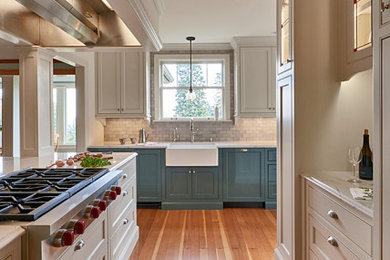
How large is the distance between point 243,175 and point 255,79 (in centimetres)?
148

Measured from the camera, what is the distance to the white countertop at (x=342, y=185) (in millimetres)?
1282

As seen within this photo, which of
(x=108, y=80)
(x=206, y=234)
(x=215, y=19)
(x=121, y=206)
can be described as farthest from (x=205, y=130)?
(x=121, y=206)

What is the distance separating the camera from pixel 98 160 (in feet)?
7.09

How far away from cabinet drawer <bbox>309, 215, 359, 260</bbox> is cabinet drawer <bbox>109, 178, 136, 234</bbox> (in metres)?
1.38

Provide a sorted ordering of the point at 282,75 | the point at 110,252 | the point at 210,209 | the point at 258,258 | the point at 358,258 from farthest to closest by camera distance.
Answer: the point at 210,209 < the point at 258,258 < the point at 282,75 < the point at 110,252 < the point at 358,258

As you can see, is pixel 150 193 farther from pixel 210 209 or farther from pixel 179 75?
pixel 179 75

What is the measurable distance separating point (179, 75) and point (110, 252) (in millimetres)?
3488

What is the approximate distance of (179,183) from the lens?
4160mm

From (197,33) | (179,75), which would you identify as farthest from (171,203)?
(197,33)

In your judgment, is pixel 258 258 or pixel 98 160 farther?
pixel 258 258

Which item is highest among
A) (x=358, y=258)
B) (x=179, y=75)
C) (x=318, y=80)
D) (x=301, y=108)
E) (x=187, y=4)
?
(x=187, y=4)

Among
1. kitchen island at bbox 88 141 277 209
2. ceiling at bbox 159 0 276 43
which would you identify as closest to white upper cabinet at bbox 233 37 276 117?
ceiling at bbox 159 0 276 43

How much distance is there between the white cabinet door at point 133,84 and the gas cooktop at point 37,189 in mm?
2524

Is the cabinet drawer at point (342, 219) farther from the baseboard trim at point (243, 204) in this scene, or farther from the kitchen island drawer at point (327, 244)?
the baseboard trim at point (243, 204)
